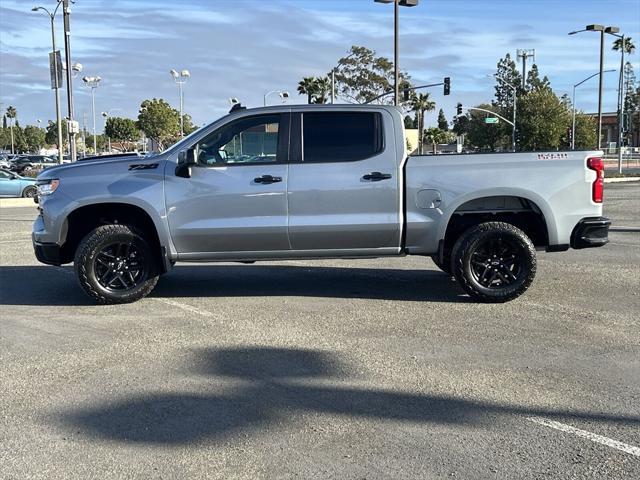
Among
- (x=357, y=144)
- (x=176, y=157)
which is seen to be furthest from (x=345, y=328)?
(x=176, y=157)

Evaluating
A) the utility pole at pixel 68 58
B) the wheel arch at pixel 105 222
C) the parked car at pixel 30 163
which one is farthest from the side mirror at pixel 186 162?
the parked car at pixel 30 163

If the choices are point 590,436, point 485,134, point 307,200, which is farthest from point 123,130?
point 590,436

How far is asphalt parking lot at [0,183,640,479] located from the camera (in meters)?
3.58

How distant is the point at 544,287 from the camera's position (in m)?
7.95

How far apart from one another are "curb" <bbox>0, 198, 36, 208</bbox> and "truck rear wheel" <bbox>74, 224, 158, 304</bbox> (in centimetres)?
1845

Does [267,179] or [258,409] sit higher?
[267,179]

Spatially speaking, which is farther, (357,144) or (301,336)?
(357,144)

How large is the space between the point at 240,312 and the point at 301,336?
45.6 inches

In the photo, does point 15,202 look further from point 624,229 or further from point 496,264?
point 496,264

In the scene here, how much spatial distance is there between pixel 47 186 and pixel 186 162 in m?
1.57

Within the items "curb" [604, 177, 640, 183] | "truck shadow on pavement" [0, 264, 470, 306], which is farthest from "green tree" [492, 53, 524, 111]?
"truck shadow on pavement" [0, 264, 470, 306]

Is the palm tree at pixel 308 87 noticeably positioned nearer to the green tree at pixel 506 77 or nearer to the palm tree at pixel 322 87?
the palm tree at pixel 322 87

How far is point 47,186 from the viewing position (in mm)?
6996

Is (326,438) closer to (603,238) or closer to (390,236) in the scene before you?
(390,236)
